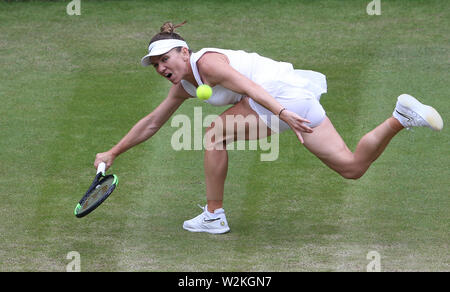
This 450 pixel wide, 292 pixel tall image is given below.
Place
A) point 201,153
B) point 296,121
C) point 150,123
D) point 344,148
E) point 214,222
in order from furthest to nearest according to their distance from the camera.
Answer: point 201,153
point 150,123
point 214,222
point 344,148
point 296,121

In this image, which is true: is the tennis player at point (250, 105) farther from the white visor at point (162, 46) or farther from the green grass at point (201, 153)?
the green grass at point (201, 153)

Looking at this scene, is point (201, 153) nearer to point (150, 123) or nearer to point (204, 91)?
point (150, 123)

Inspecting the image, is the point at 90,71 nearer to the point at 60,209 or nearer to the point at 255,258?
the point at 60,209

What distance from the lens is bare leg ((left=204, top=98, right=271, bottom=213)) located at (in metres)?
8.05

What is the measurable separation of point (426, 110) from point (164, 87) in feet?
13.2

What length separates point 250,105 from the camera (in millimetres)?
8047

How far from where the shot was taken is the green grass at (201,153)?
7891 millimetres

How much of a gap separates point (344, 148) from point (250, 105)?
73cm

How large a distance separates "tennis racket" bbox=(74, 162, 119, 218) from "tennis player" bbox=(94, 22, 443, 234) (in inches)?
10.1

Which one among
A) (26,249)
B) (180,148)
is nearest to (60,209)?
(26,249)

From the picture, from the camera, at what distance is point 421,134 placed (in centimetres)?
1023

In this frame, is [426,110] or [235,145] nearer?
[426,110]

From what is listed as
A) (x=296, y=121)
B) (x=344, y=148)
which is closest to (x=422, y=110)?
(x=344, y=148)

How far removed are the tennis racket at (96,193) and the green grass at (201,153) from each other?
286 mm
